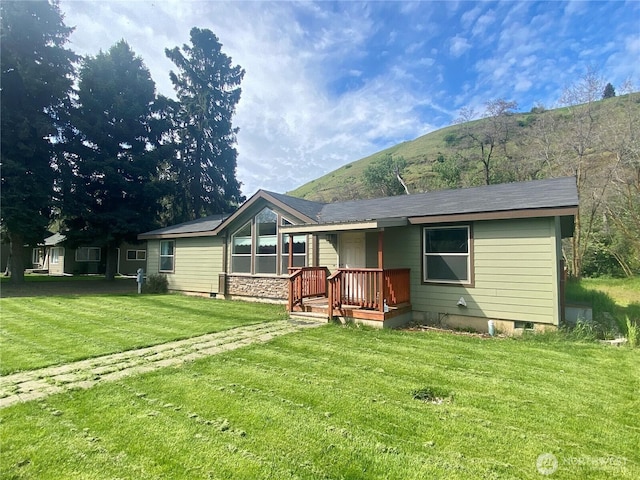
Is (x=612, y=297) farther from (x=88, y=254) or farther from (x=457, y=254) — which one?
(x=88, y=254)

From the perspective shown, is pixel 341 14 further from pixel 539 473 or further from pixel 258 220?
pixel 539 473

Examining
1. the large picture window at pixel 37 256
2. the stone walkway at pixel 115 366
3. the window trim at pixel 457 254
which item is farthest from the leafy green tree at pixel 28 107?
the window trim at pixel 457 254

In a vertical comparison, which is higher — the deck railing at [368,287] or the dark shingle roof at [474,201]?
the dark shingle roof at [474,201]

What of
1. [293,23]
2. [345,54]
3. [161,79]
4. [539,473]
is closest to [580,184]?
[345,54]

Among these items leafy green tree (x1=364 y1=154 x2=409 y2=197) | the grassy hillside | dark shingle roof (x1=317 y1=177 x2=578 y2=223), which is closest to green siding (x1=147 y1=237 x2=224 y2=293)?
dark shingle roof (x1=317 y1=177 x2=578 y2=223)

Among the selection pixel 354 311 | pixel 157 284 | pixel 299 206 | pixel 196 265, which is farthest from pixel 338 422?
pixel 157 284

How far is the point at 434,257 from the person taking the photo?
8273 millimetres

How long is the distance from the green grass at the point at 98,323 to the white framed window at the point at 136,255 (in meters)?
13.8

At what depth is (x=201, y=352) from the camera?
5.48 meters

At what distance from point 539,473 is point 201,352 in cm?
469

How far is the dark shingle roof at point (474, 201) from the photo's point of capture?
282 inches

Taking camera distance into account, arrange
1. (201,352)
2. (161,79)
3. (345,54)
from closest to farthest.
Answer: (201,352) < (345,54) < (161,79)

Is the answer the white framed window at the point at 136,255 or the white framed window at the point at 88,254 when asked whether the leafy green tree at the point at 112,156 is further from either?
the white framed window at the point at 88,254

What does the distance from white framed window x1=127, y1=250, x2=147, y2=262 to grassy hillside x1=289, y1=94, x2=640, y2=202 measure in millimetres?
22692
